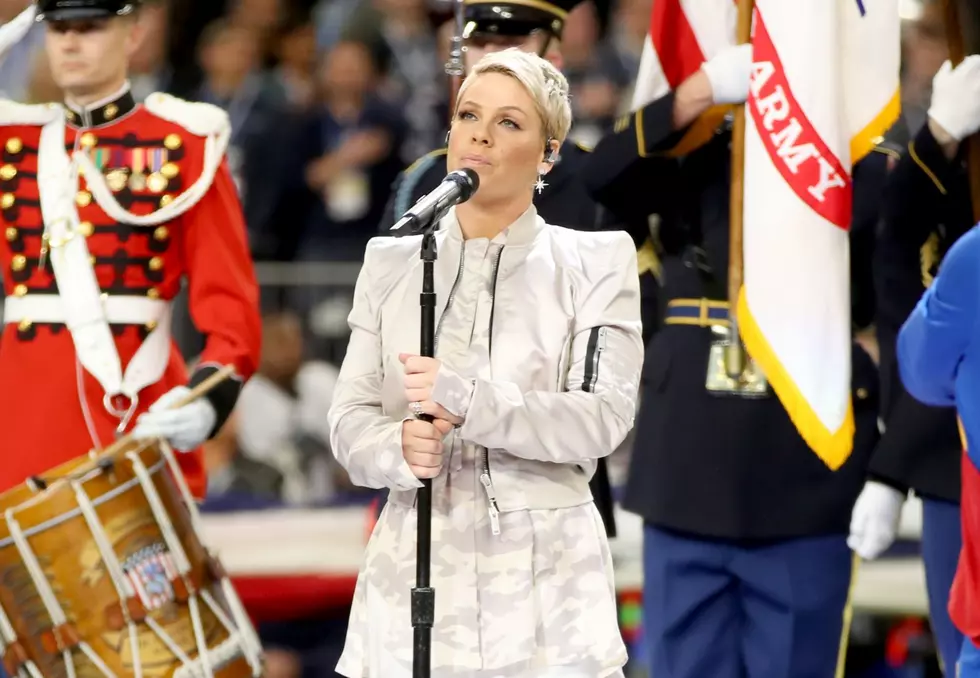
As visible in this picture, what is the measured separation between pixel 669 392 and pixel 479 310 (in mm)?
1101

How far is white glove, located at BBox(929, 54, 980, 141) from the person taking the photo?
3.45m

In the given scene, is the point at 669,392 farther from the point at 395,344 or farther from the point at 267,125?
the point at 267,125

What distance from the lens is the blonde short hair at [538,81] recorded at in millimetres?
2705

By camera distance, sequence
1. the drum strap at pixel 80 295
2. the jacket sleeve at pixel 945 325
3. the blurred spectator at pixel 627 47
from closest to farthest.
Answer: the jacket sleeve at pixel 945 325
the drum strap at pixel 80 295
the blurred spectator at pixel 627 47

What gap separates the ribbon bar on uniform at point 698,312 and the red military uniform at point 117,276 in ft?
2.84

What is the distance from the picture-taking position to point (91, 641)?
3.16 meters

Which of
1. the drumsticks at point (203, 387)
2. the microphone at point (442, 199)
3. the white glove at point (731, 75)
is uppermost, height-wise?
the white glove at point (731, 75)

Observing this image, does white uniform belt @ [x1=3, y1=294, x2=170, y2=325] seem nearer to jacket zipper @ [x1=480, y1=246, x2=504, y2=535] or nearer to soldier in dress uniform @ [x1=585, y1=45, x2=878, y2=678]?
soldier in dress uniform @ [x1=585, y1=45, x2=878, y2=678]

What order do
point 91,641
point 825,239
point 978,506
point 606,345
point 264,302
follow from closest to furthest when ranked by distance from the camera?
point 606,345
point 978,506
point 91,641
point 825,239
point 264,302

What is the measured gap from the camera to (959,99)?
3.47m

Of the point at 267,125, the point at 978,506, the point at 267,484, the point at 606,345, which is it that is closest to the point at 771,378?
the point at 978,506

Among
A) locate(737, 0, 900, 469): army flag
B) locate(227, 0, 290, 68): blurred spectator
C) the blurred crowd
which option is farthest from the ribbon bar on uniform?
locate(227, 0, 290, 68): blurred spectator

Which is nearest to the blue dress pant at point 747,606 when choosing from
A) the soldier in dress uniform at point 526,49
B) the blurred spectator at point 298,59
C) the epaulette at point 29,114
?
the soldier in dress uniform at point 526,49

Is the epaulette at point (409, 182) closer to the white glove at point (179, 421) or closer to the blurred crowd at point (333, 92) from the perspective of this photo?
the white glove at point (179, 421)
